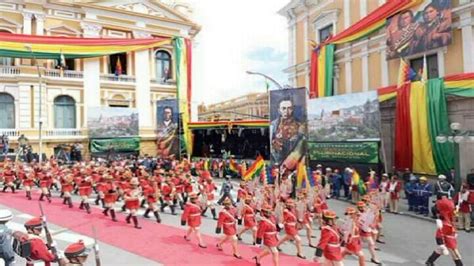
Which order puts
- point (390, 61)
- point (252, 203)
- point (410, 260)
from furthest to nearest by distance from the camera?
point (390, 61), point (252, 203), point (410, 260)

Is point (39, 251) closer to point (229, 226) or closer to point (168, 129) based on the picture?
point (229, 226)

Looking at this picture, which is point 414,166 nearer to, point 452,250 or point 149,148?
point 452,250

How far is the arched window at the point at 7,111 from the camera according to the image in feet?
96.6

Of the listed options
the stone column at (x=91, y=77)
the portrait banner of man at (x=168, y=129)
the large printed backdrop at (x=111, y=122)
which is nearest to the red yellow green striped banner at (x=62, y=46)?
the stone column at (x=91, y=77)

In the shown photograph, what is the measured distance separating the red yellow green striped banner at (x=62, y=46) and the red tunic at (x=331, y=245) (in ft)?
88.7

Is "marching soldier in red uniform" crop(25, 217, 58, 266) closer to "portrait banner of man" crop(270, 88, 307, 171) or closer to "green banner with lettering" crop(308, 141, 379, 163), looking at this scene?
"portrait banner of man" crop(270, 88, 307, 171)

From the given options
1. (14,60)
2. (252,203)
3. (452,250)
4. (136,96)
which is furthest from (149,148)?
(452,250)

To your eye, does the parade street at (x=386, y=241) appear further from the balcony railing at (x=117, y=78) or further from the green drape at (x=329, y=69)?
the balcony railing at (x=117, y=78)

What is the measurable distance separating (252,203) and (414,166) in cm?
1118

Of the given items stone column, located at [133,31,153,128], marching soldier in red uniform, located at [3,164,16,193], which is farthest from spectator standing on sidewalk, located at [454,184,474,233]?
stone column, located at [133,31,153,128]

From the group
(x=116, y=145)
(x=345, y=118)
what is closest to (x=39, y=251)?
(x=345, y=118)

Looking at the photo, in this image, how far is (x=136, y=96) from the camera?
3528 centimetres

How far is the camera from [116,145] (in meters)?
30.8

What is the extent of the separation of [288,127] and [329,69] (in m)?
8.92
